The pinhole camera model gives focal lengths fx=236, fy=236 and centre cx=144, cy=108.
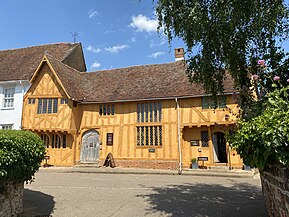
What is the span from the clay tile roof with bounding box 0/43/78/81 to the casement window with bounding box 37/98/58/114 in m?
2.45

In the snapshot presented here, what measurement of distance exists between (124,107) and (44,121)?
5878 mm

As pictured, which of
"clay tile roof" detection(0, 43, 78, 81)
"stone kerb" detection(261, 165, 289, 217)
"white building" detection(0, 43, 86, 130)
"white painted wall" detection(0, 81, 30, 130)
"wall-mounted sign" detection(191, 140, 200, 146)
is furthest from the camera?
"clay tile roof" detection(0, 43, 78, 81)

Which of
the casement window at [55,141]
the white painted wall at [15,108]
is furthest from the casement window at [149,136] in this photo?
the white painted wall at [15,108]

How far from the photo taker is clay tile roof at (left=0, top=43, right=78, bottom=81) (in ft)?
62.7

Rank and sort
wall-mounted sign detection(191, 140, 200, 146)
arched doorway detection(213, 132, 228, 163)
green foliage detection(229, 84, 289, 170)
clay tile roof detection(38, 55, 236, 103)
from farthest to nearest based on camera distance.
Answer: clay tile roof detection(38, 55, 236, 103) < arched doorway detection(213, 132, 228, 163) < wall-mounted sign detection(191, 140, 200, 146) < green foliage detection(229, 84, 289, 170)

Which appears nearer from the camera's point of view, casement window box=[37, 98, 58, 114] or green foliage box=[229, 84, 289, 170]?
green foliage box=[229, 84, 289, 170]

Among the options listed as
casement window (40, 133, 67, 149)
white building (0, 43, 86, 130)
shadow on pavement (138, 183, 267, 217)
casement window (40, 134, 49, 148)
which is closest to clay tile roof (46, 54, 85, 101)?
white building (0, 43, 86, 130)

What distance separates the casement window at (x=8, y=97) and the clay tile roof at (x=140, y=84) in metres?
5.39

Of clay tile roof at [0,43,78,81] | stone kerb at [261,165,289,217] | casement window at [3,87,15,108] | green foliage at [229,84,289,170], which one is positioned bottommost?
stone kerb at [261,165,289,217]

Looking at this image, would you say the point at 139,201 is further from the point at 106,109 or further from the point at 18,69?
the point at 18,69

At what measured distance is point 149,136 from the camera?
16.5 m

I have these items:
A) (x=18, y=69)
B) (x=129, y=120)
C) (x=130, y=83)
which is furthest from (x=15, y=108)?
(x=130, y=83)

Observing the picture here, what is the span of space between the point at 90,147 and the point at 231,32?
14.4 meters

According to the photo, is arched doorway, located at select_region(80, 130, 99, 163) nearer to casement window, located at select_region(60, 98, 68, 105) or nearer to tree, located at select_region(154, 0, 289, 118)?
casement window, located at select_region(60, 98, 68, 105)
